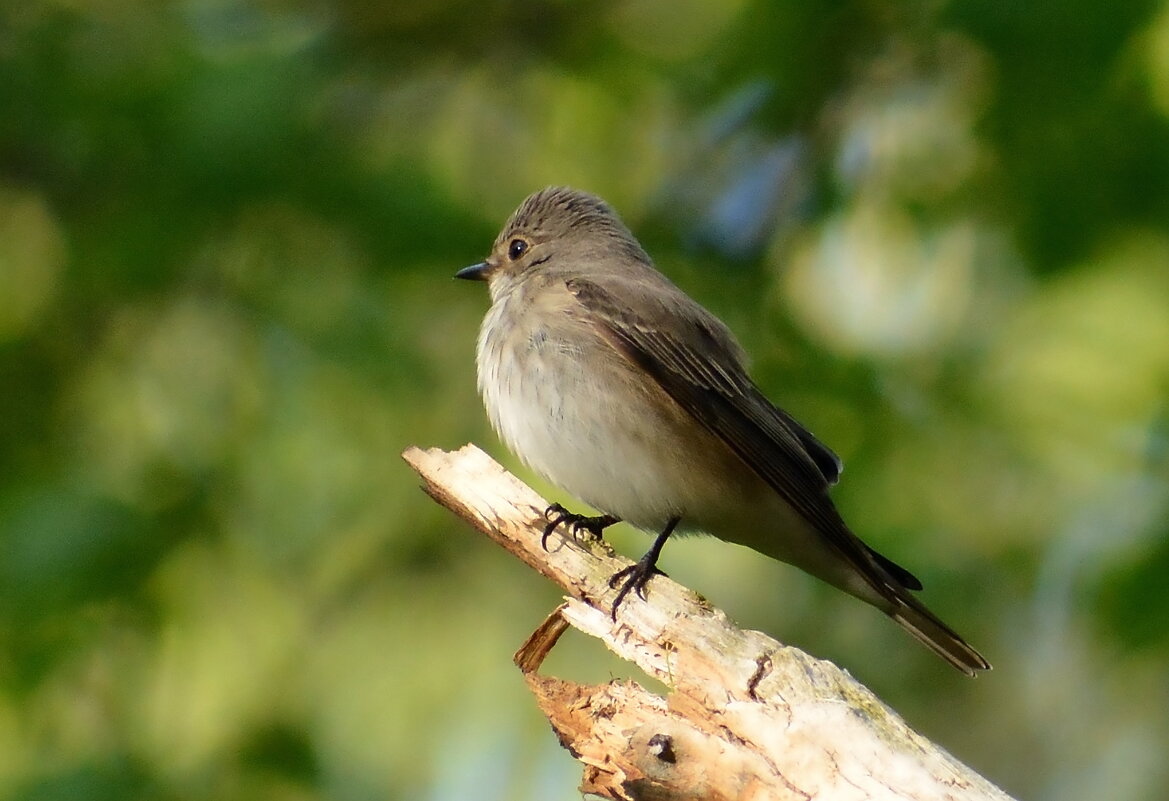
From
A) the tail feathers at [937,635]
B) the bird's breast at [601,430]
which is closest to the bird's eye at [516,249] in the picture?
the bird's breast at [601,430]

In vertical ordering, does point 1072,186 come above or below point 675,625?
above

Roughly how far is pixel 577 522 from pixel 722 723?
1622 millimetres

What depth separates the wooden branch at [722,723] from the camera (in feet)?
10.4

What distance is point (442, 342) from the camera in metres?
6.18

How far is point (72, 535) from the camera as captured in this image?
4902 mm

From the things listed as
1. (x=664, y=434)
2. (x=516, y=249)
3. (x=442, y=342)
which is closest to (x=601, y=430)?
(x=664, y=434)

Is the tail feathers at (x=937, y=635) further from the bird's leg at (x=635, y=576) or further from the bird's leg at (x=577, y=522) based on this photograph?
the bird's leg at (x=577, y=522)

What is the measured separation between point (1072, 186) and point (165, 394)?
11.7ft

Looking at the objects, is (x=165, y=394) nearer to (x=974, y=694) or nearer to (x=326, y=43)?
(x=326, y=43)

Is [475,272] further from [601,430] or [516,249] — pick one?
[601,430]

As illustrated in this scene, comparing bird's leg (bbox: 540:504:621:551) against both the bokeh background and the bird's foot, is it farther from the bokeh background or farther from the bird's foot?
the bird's foot

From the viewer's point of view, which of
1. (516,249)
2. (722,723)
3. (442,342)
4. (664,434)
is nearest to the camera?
(722,723)

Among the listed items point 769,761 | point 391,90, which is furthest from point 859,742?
point 391,90

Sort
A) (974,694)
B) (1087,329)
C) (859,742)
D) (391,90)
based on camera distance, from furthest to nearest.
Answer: (974,694) → (391,90) → (1087,329) → (859,742)
